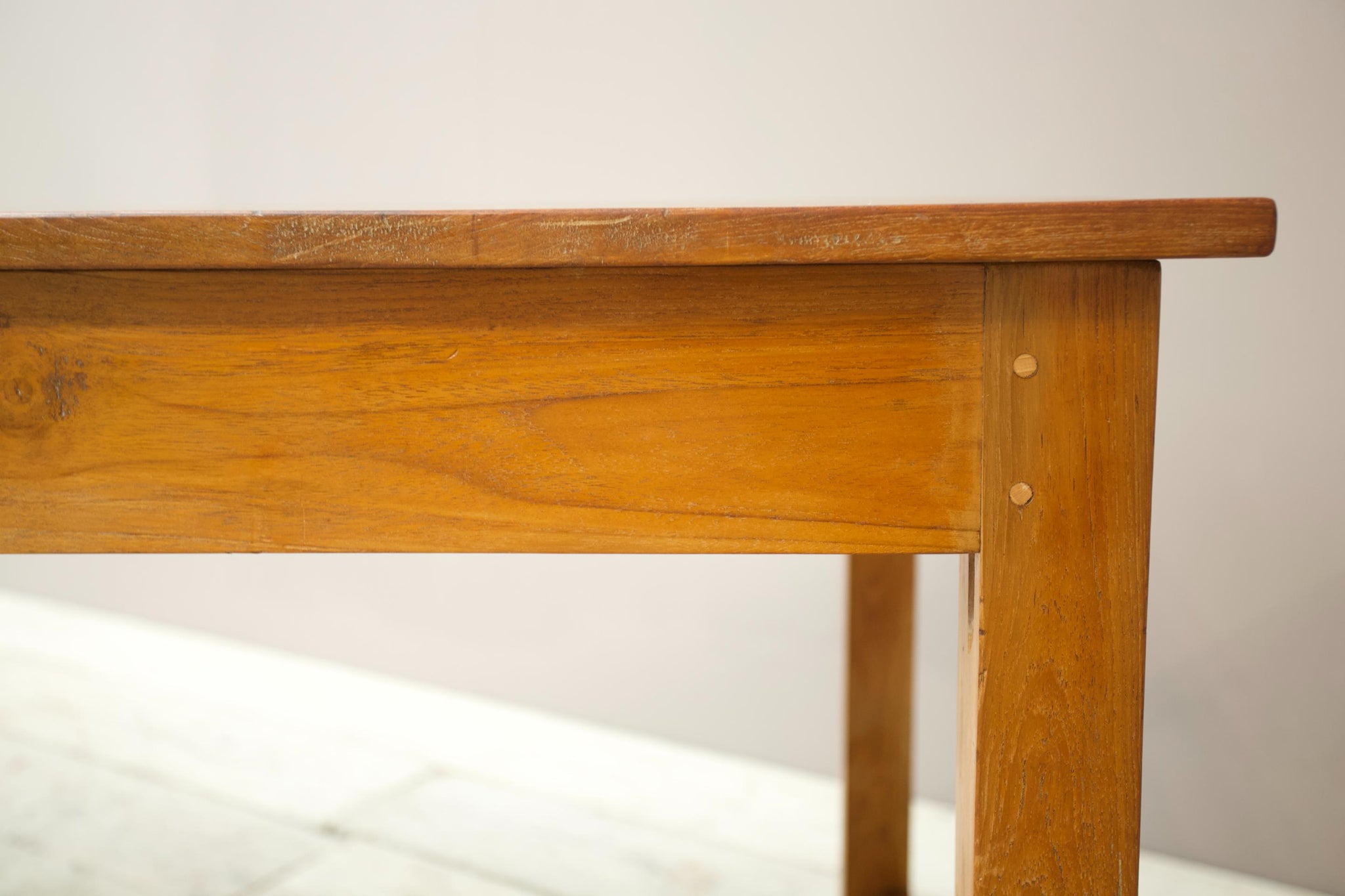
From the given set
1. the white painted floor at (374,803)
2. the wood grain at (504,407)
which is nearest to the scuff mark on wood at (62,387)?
the wood grain at (504,407)

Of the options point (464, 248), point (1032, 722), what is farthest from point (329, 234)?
point (1032, 722)

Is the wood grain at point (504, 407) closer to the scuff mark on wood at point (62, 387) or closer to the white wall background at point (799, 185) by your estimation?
the scuff mark on wood at point (62, 387)

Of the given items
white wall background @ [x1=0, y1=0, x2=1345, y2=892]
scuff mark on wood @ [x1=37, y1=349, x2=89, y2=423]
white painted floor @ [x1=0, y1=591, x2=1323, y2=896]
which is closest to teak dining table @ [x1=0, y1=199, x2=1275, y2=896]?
scuff mark on wood @ [x1=37, y1=349, x2=89, y2=423]

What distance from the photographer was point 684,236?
39cm

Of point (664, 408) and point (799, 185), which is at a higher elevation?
point (799, 185)

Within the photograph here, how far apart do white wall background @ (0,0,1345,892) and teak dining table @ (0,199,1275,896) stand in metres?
0.34

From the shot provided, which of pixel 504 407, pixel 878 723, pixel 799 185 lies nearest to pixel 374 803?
pixel 878 723

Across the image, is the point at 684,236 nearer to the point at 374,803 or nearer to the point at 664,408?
the point at 664,408

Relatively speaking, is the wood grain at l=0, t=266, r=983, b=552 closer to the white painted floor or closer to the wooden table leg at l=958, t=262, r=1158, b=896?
the wooden table leg at l=958, t=262, r=1158, b=896

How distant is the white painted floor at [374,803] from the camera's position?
45.7 inches

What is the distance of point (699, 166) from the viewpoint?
139cm

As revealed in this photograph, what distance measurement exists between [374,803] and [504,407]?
1.09m

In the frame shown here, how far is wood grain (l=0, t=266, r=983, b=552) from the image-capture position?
0.42m

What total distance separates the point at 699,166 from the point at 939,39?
342 millimetres
